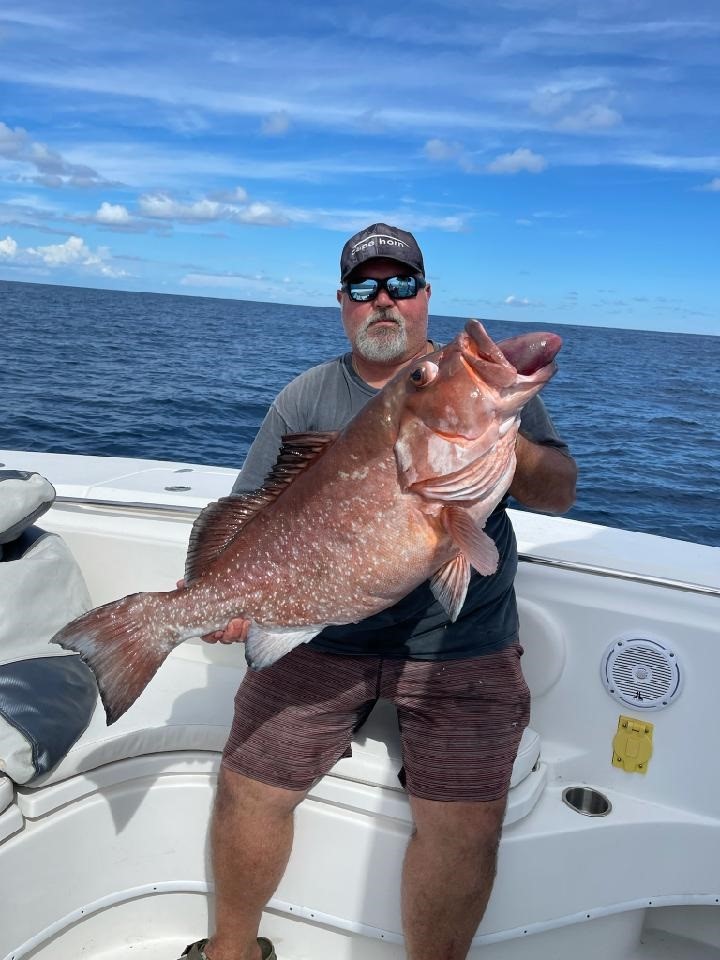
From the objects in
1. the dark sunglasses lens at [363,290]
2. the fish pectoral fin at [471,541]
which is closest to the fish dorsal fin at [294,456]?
the fish pectoral fin at [471,541]

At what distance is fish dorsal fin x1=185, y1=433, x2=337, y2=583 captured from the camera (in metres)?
2.15

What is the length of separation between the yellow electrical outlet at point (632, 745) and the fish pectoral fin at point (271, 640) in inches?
66.0

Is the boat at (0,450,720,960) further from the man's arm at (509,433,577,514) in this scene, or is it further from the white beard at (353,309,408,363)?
the white beard at (353,309,408,363)

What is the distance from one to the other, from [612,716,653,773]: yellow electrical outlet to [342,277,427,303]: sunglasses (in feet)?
6.36

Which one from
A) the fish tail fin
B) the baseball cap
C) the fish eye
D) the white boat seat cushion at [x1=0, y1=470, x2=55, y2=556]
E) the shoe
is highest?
the baseball cap

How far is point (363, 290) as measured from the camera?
2902 millimetres

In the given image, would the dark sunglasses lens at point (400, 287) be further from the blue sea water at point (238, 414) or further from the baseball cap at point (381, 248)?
the blue sea water at point (238, 414)

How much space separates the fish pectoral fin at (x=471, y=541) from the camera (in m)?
1.80

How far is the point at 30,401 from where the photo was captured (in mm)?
16594

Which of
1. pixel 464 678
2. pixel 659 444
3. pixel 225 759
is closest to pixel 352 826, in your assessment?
pixel 225 759

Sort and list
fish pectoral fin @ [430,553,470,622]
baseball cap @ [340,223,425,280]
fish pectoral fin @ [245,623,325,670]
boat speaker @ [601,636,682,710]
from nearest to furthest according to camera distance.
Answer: fish pectoral fin @ [430,553,470,622]
fish pectoral fin @ [245,623,325,670]
baseball cap @ [340,223,425,280]
boat speaker @ [601,636,682,710]

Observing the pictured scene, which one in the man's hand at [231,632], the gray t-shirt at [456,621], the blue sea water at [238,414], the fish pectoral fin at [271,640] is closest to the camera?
the fish pectoral fin at [271,640]

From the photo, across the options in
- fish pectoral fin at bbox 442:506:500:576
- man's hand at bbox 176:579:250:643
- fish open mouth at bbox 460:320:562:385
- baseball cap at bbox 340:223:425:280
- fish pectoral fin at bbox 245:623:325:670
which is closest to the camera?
fish open mouth at bbox 460:320:562:385

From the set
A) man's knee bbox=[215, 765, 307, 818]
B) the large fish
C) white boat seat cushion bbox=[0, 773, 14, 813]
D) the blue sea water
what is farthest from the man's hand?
the blue sea water
